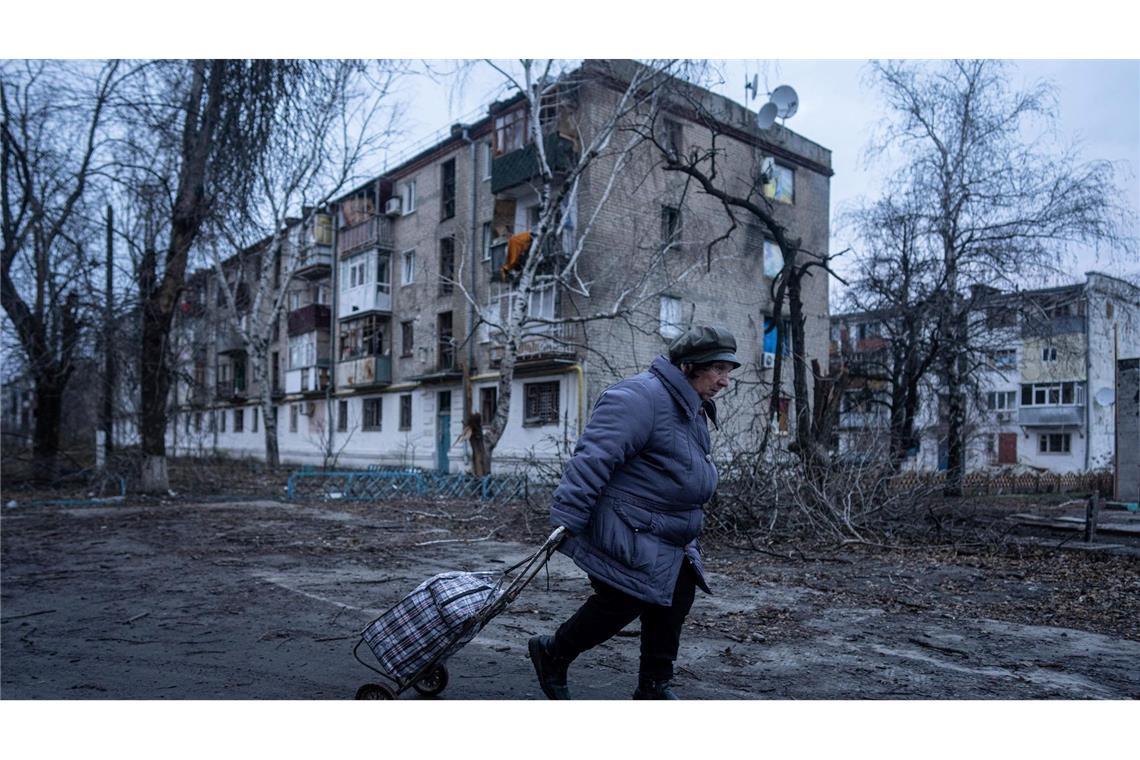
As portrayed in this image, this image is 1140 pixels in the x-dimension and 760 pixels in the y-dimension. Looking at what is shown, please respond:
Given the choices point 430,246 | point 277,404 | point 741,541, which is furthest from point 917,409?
point 277,404

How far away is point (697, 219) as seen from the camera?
23828mm

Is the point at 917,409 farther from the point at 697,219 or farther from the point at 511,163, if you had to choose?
the point at 511,163

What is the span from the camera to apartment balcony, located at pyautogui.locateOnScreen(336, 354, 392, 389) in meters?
32.8

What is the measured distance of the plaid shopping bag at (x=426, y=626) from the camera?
3.61 meters

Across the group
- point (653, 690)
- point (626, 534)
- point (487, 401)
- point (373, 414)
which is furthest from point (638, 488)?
point (373, 414)

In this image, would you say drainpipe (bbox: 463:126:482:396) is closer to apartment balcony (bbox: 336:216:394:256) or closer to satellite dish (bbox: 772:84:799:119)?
apartment balcony (bbox: 336:216:394:256)

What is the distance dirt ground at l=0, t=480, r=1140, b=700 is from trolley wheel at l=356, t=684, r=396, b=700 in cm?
28

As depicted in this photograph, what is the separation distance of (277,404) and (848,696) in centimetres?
4258

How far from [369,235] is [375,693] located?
31.5 meters

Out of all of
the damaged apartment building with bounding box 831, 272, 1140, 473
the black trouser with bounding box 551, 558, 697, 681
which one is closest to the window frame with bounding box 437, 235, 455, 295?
the damaged apartment building with bounding box 831, 272, 1140, 473

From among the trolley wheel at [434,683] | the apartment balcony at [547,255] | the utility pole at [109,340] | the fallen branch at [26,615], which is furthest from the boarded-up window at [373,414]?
the trolley wheel at [434,683]

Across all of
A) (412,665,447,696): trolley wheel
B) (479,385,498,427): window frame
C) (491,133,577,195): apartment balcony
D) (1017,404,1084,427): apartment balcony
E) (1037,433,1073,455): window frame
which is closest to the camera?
(412,665,447,696): trolley wheel

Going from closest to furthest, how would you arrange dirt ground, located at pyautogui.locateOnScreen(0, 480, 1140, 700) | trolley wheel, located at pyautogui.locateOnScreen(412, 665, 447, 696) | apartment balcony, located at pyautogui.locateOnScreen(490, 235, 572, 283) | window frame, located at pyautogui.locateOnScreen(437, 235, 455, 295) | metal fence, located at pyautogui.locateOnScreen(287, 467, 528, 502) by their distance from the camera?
trolley wheel, located at pyautogui.locateOnScreen(412, 665, 447, 696) < dirt ground, located at pyautogui.locateOnScreen(0, 480, 1140, 700) < metal fence, located at pyautogui.locateOnScreen(287, 467, 528, 502) < apartment balcony, located at pyautogui.locateOnScreen(490, 235, 572, 283) < window frame, located at pyautogui.locateOnScreen(437, 235, 455, 295)

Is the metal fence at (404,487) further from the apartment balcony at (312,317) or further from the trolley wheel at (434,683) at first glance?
the apartment balcony at (312,317)
